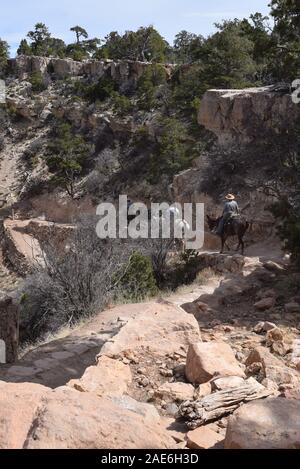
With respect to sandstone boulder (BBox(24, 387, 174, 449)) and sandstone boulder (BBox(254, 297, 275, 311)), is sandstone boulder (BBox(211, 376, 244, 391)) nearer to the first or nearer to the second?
sandstone boulder (BBox(24, 387, 174, 449))

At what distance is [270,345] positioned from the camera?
5.44m

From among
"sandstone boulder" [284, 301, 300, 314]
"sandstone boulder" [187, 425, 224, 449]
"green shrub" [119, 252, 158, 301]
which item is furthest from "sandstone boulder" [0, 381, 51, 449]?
"green shrub" [119, 252, 158, 301]

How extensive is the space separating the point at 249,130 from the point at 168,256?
5.58 m

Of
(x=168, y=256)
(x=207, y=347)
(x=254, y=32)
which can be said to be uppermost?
(x=254, y=32)

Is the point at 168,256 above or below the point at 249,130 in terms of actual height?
below

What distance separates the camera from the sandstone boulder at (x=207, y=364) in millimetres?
4059

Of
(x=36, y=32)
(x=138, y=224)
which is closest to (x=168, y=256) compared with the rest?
(x=138, y=224)

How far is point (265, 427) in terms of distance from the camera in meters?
2.57

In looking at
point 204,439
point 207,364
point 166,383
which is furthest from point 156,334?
point 204,439

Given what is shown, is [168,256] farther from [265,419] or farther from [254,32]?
[265,419]

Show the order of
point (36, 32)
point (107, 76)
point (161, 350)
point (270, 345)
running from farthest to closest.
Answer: point (36, 32) → point (107, 76) → point (270, 345) → point (161, 350)

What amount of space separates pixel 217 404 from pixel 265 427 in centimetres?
86
